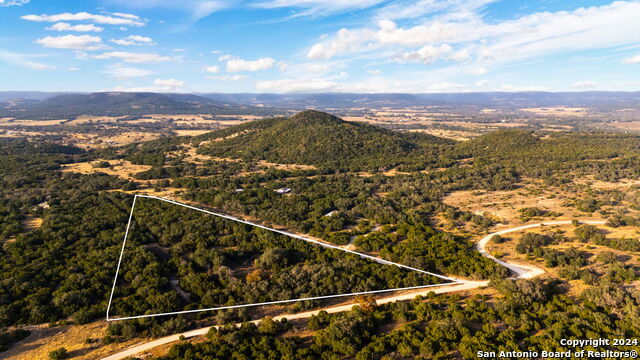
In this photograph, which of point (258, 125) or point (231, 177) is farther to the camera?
point (258, 125)

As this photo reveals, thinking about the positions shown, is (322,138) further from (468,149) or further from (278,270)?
(278,270)

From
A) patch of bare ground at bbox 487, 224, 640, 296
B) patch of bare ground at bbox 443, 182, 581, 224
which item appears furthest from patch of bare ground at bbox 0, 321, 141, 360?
patch of bare ground at bbox 443, 182, 581, 224

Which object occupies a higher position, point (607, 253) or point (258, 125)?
point (258, 125)

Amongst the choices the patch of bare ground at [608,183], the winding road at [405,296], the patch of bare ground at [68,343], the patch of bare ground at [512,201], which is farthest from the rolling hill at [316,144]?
the patch of bare ground at [68,343]

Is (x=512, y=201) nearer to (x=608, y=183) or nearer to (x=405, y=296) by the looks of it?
(x=608, y=183)

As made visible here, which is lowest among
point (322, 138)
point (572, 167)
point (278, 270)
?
point (278, 270)

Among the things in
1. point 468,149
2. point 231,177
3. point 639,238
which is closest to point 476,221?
point 639,238

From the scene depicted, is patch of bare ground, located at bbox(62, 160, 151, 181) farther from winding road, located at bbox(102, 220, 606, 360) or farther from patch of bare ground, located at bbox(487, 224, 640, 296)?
patch of bare ground, located at bbox(487, 224, 640, 296)

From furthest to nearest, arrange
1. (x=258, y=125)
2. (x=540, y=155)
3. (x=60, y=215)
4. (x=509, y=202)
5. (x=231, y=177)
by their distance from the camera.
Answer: (x=258, y=125), (x=540, y=155), (x=231, y=177), (x=509, y=202), (x=60, y=215)

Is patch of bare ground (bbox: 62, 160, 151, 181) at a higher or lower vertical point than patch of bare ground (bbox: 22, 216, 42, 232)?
higher
